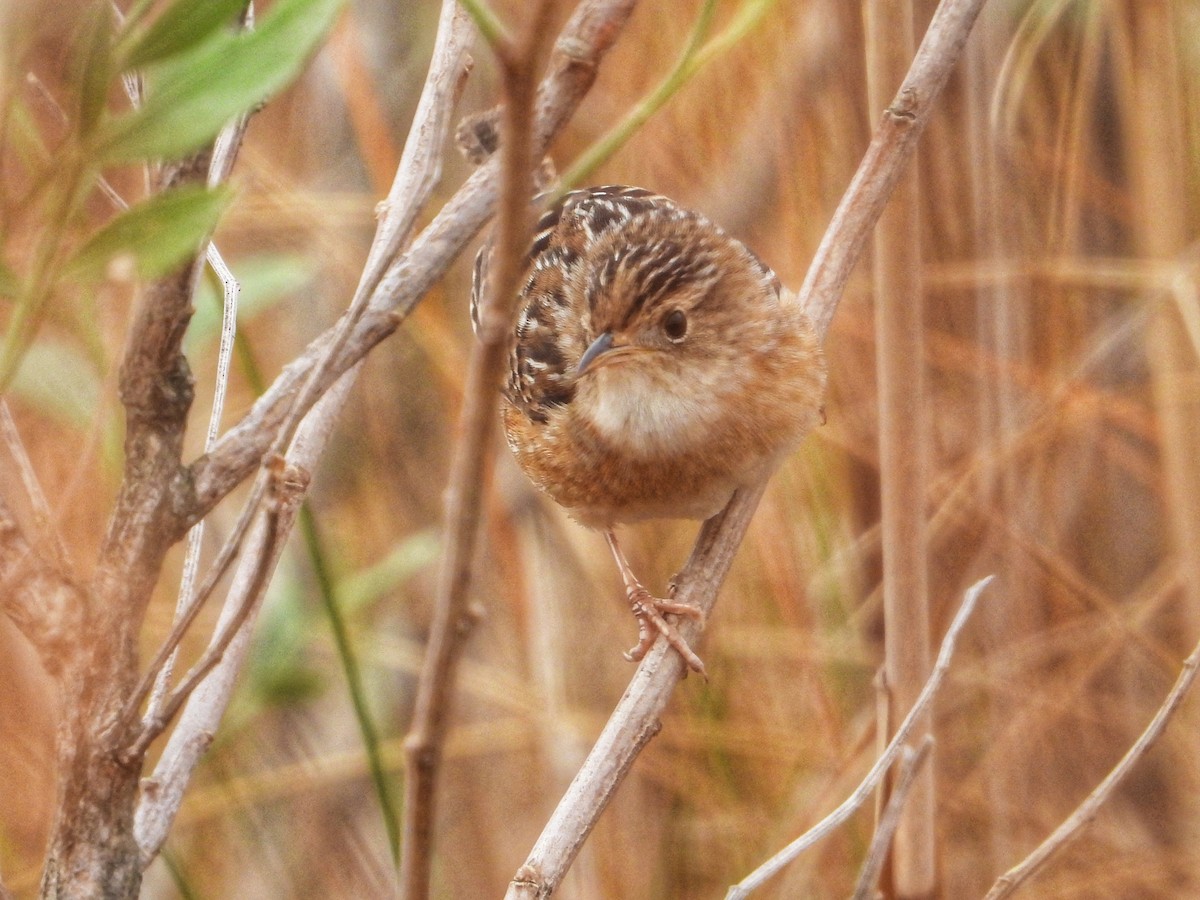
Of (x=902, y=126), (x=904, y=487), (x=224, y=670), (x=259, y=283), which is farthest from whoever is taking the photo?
(x=259, y=283)

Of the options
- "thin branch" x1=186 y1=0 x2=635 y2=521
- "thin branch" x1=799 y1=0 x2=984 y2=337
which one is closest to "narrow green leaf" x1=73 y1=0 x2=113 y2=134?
"thin branch" x1=186 y1=0 x2=635 y2=521

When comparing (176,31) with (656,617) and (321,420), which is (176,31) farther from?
(656,617)

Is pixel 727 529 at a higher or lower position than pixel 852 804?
higher

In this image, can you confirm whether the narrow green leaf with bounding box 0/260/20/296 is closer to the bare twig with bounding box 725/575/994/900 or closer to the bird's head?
the bare twig with bounding box 725/575/994/900

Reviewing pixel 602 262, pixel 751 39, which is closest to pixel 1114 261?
pixel 751 39

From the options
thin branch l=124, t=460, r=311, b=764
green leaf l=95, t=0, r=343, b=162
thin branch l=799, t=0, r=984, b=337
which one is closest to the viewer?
green leaf l=95, t=0, r=343, b=162

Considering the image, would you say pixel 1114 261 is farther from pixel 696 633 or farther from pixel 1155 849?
pixel 696 633

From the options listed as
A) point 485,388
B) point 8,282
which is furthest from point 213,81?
point 485,388
